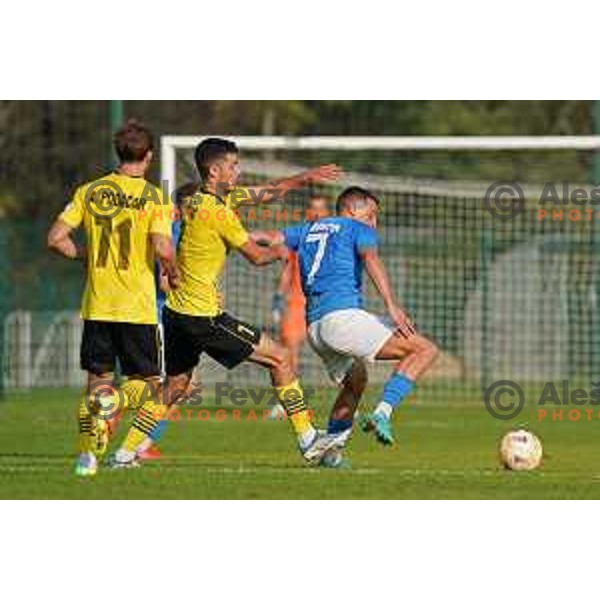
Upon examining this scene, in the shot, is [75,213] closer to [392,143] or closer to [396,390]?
[396,390]

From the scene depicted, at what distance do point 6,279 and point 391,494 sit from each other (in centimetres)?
1836

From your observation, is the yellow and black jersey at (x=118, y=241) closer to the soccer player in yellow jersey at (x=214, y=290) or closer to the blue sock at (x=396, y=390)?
the soccer player in yellow jersey at (x=214, y=290)

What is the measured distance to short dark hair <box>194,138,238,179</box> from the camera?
13266 millimetres

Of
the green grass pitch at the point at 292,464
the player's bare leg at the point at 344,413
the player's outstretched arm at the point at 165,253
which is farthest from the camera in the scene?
the player's bare leg at the point at 344,413

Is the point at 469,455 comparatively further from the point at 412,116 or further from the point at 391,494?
the point at 412,116

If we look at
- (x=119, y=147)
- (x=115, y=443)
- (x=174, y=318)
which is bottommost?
(x=115, y=443)

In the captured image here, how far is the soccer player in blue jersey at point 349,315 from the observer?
44.7 feet

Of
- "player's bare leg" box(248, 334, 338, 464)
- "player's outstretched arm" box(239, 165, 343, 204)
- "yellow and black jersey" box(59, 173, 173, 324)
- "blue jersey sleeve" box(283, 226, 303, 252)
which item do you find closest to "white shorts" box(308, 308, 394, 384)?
"player's bare leg" box(248, 334, 338, 464)

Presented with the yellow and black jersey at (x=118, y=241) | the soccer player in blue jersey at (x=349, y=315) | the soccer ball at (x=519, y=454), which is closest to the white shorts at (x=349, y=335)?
the soccer player in blue jersey at (x=349, y=315)

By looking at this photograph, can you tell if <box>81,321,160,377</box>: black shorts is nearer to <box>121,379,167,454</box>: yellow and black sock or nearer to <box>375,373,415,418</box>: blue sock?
<box>121,379,167,454</box>: yellow and black sock

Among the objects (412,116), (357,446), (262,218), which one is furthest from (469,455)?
(412,116)

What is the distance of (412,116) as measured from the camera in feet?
161

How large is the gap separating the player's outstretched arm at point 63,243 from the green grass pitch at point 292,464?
1.34 meters

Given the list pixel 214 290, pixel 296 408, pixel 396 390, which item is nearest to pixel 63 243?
pixel 214 290
